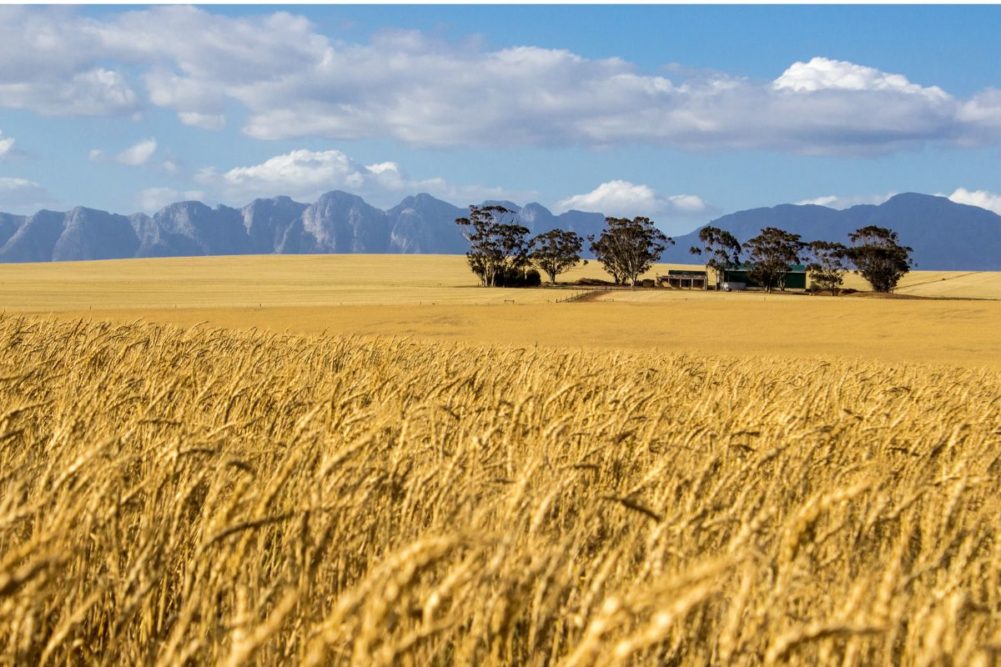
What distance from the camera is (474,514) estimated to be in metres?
2.86

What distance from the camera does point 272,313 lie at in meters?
49.4

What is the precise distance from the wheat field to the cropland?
22 mm

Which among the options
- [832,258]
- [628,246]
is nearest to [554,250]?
[628,246]

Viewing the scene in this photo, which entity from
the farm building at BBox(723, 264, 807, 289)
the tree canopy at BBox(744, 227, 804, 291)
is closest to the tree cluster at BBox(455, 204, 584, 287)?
the farm building at BBox(723, 264, 807, 289)

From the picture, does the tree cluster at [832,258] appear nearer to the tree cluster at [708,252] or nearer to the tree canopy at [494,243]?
the tree cluster at [708,252]

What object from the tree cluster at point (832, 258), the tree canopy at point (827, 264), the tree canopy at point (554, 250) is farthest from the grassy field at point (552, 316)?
the tree canopy at point (827, 264)

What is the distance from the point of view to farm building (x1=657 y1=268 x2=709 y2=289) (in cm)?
10350

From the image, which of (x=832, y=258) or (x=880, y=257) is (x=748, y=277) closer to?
(x=832, y=258)

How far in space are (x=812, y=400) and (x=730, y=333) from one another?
35600mm

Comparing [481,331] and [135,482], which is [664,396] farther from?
[481,331]

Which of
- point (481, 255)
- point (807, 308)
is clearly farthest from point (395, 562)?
point (481, 255)

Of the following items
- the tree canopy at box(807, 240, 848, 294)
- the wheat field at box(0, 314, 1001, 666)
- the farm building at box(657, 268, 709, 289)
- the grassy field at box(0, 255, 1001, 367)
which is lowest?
the grassy field at box(0, 255, 1001, 367)

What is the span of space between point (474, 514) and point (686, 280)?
340ft

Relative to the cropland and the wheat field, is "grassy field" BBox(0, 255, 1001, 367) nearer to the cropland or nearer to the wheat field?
the cropland
